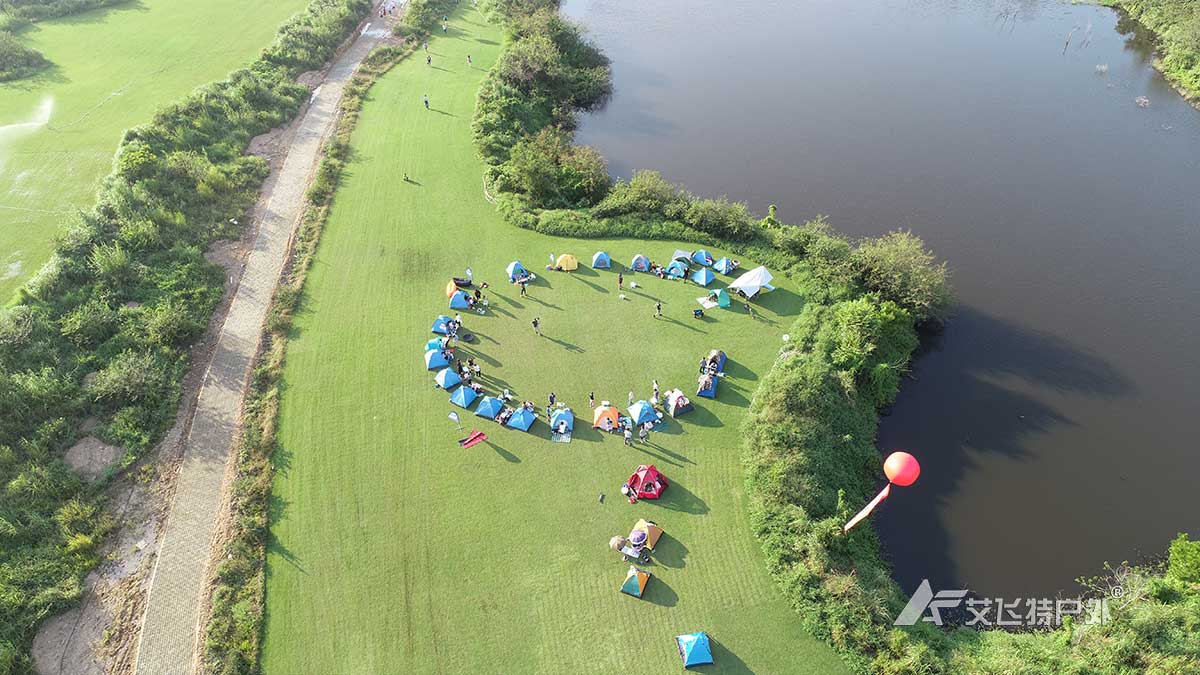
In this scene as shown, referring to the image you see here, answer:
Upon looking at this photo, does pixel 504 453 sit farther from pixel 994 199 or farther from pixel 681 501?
pixel 994 199

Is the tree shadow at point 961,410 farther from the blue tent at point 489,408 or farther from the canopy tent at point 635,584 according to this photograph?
the blue tent at point 489,408

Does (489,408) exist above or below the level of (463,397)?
below

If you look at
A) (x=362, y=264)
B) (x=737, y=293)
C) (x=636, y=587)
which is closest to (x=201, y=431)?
(x=362, y=264)

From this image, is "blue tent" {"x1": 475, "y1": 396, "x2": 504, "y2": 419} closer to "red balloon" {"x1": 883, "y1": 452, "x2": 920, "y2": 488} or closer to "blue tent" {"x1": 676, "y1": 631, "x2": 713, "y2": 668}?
"blue tent" {"x1": 676, "y1": 631, "x2": 713, "y2": 668}

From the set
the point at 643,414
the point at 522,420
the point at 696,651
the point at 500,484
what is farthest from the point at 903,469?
the point at 522,420

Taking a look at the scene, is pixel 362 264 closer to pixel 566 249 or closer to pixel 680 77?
pixel 566 249

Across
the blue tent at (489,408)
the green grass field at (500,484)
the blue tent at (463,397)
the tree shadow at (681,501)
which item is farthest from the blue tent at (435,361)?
the tree shadow at (681,501)

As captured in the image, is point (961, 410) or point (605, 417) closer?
point (605, 417)
